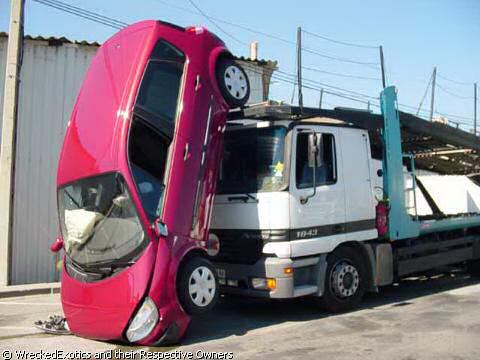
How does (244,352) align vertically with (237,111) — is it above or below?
below

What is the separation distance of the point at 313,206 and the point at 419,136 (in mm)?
3591

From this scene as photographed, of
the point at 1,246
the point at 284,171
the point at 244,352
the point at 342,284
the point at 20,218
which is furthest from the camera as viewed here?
the point at 20,218

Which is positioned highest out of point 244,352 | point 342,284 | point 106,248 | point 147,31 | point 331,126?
point 147,31

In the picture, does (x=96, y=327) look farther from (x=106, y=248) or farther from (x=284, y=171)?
(x=284, y=171)

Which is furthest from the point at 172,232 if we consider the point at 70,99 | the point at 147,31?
the point at 70,99

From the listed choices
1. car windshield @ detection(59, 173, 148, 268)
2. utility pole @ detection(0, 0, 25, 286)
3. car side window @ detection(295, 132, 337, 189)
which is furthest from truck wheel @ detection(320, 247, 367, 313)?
utility pole @ detection(0, 0, 25, 286)

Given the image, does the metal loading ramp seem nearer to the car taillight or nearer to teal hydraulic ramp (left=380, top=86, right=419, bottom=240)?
teal hydraulic ramp (left=380, top=86, right=419, bottom=240)

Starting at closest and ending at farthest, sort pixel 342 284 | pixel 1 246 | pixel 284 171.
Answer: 1. pixel 284 171
2. pixel 342 284
3. pixel 1 246

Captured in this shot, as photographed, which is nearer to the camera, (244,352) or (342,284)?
(244,352)

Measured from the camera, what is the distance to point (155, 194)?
5906mm

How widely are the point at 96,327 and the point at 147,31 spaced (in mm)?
3314

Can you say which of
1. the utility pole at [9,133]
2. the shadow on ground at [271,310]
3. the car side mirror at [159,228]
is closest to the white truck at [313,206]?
the shadow on ground at [271,310]

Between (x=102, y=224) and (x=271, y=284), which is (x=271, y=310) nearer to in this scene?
(x=271, y=284)

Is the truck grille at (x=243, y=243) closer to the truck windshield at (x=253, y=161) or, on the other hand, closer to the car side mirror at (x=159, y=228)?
the truck windshield at (x=253, y=161)
